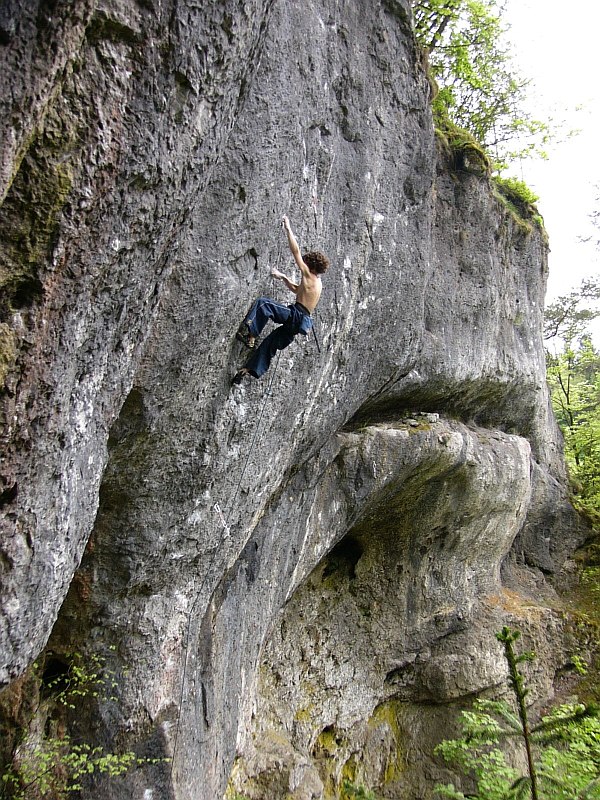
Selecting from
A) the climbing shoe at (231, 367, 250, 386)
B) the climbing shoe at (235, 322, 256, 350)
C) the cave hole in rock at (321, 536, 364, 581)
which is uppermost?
the climbing shoe at (235, 322, 256, 350)

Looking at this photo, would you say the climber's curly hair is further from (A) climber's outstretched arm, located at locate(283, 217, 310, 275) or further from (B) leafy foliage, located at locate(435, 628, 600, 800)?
(B) leafy foliage, located at locate(435, 628, 600, 800)

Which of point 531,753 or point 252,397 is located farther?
point 252,397

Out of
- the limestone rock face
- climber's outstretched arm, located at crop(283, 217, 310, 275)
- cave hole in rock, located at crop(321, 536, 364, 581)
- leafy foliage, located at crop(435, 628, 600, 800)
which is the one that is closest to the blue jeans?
the limestone rock face

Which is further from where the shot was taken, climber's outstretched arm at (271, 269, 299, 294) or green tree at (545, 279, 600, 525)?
green tree at (545, 279, 600, 525)

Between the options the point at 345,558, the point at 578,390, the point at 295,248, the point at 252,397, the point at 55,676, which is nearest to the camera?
the point at 295,248

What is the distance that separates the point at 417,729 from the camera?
10.5 meters

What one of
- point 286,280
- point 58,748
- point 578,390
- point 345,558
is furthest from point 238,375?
point 578,390

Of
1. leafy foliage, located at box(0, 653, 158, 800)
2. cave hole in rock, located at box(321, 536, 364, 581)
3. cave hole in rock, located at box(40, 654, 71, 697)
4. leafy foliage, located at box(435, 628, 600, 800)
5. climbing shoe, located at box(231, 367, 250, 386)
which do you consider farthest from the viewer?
cave hole in rock, located at box(321, 536, 364, 581)

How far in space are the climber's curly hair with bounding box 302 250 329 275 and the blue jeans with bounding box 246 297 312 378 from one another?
0.33 meters

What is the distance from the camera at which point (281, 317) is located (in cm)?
508

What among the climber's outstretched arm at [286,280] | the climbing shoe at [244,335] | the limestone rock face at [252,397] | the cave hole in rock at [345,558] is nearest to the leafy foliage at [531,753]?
the limestone rock face at [252,397]

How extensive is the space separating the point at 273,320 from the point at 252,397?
2.43ft

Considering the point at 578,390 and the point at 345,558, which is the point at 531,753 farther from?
the point at 578,390

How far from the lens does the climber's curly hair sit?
5.05m
